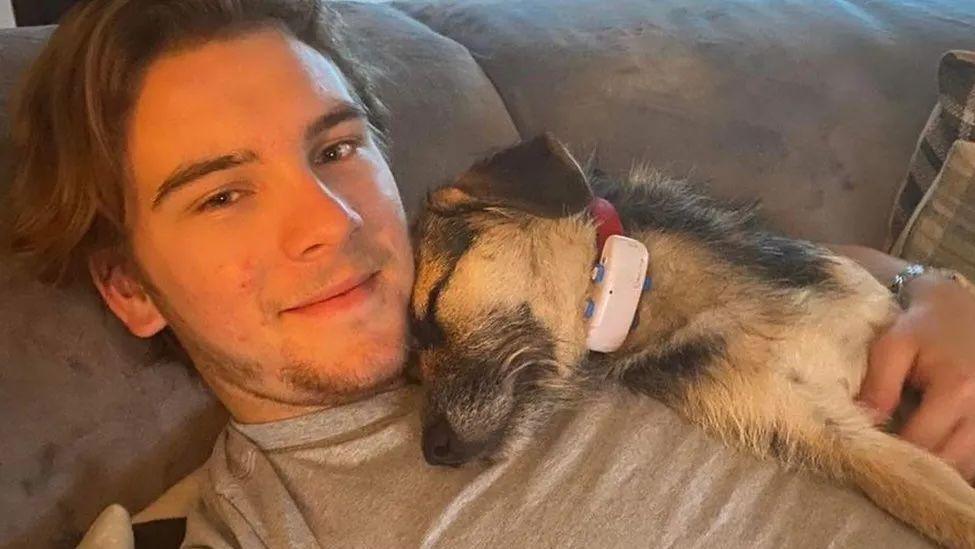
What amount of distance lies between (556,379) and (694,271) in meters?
0.27

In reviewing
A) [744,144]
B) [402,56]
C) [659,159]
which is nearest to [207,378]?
[402,56]

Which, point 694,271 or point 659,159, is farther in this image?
point 659,159

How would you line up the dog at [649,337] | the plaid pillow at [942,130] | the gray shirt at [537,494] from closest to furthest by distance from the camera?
the gray shirt at [537,494] < the dog at [649,337] < the plaid pillow at [942,130]

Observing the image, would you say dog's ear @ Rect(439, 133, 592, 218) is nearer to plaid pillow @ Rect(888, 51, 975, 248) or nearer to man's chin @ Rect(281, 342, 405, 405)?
man's chin @ Rect(281, 342, 405, 405)

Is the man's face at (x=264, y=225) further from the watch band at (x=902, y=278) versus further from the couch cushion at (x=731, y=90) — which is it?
the watch band at (x=902, y=278)

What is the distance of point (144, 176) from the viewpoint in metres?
1.32

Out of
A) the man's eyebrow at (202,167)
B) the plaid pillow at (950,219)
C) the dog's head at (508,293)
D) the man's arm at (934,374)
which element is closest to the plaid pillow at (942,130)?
the plaid pillow at (950,219)

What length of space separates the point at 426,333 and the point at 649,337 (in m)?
0.32

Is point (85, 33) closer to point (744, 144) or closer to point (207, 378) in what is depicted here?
point (207, 378)

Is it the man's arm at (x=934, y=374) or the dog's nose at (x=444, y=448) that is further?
the man's arm at (x=934, y=374)

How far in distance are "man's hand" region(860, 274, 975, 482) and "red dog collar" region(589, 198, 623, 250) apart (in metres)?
0.41

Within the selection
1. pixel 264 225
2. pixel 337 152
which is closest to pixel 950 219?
pixel 337 152

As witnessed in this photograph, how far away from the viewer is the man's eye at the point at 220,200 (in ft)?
4.30

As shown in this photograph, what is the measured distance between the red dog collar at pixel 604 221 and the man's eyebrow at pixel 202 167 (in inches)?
19.5
